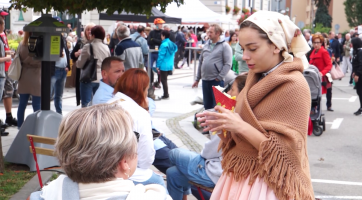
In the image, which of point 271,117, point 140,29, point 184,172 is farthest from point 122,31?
point 271,117

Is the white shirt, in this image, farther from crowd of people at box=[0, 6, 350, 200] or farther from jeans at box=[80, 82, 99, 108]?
jeans at box=[80, 82, 99, 108]

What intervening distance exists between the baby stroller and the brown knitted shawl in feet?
23.7

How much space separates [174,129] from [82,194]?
744cm

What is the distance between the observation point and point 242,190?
8.73ft

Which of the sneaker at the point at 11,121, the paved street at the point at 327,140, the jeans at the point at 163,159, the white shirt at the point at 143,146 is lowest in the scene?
the paved street at the point at 327,140

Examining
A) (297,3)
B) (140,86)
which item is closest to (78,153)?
(140,86)

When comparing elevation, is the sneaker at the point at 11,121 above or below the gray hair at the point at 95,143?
below

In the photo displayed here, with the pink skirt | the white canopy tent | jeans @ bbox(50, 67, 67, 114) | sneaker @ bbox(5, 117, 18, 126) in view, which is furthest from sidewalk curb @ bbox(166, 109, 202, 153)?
the white canopy tent

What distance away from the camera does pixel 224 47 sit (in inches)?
373

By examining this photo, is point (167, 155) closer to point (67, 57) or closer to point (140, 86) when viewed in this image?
point (140, 86)

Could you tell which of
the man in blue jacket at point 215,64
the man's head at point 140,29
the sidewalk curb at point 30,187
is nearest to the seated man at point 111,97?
the sidewalk curb at point 30,187

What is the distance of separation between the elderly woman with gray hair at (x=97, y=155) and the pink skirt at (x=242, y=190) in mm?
750

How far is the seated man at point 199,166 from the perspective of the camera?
4.04 metres

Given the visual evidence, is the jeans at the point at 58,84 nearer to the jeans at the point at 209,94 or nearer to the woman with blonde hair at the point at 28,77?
the woman with blonde hair at the point at 28,77
